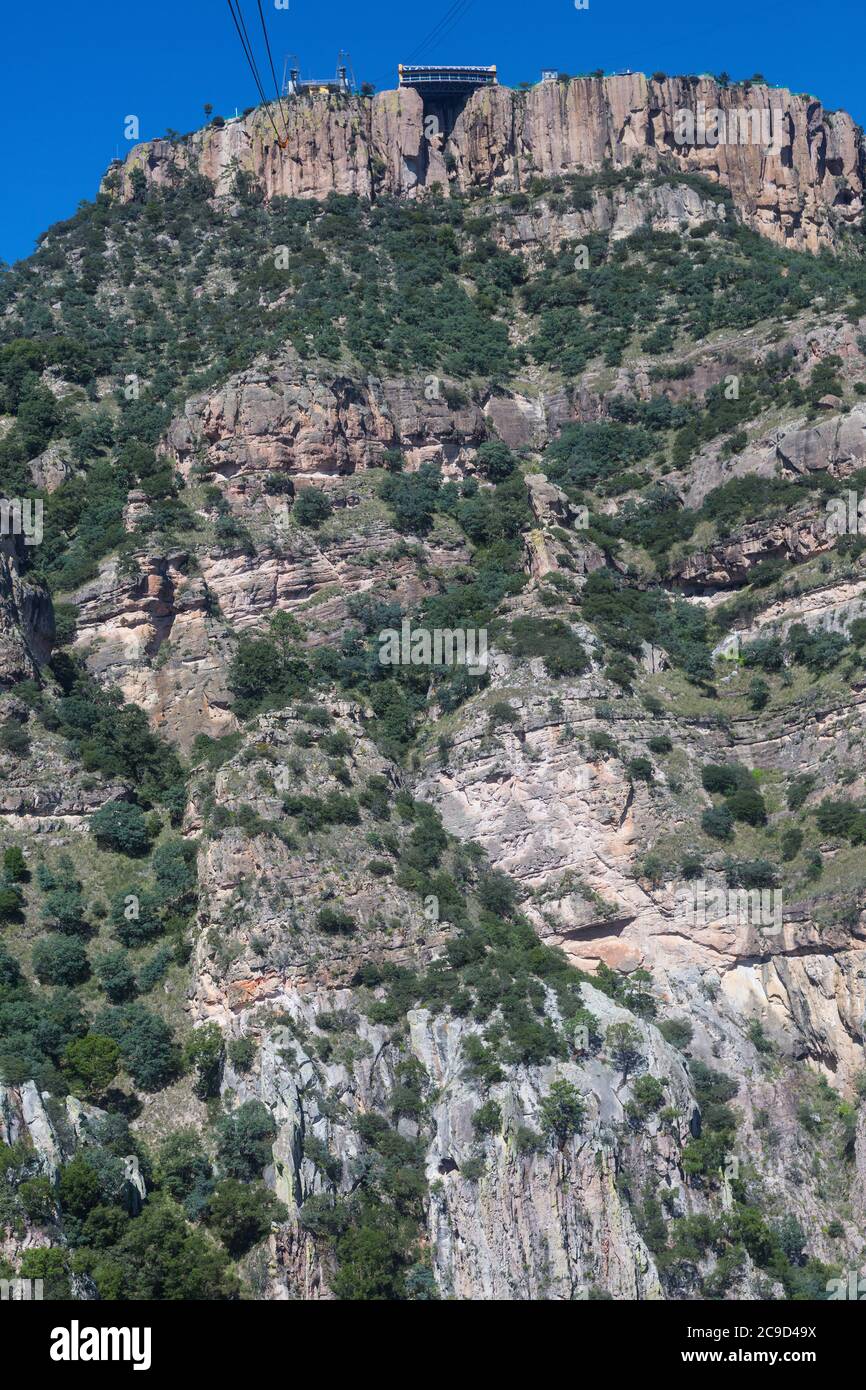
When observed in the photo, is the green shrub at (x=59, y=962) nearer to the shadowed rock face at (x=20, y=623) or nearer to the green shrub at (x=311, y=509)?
the shadowed rock face at (x=20, y=623)

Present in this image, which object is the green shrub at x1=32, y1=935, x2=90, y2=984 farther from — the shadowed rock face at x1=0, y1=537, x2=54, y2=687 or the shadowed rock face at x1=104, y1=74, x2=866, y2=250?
the shadowed rock face at x1=104, y1=74, x2=866, y2=250

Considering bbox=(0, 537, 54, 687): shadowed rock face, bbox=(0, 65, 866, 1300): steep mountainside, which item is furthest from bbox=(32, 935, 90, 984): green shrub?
bbox=(0, 537, 54, 687): shadowed rock face

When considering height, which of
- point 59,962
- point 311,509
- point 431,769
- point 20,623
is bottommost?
point 59,962

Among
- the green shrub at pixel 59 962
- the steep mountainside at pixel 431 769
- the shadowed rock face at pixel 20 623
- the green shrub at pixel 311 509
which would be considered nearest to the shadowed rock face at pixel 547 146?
the steep mountainside at pixel 431 769

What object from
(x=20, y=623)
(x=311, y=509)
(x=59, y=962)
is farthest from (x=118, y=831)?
(x=311, y=509)

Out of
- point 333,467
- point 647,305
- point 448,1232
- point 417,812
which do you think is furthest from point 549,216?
point 448,1232

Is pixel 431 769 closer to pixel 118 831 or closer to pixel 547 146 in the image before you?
pixel 118 831
